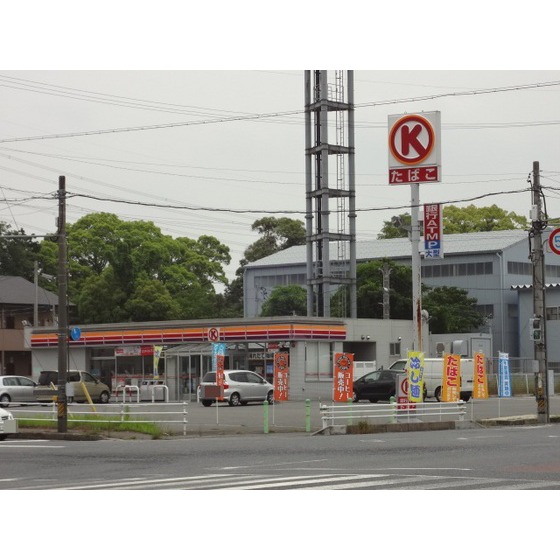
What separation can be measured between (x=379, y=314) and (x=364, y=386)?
31.9m

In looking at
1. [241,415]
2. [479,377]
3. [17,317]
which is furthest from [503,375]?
[17,317]

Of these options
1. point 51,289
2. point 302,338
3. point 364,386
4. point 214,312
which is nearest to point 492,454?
point 364,386

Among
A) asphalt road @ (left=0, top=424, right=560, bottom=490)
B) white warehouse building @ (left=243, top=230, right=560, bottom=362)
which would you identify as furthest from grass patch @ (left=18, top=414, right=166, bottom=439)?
white warehouse building @ (left=243, top=230, right=560, bottom=362)

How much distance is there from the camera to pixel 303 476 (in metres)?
16.7

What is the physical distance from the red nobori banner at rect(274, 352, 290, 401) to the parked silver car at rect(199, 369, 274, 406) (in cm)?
77

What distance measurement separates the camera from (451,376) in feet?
126

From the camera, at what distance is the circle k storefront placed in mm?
54812

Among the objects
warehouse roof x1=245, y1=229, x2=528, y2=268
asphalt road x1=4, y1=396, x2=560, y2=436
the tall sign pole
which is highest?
warehouse roof x1=245, y1=229, x2=528, y2=268

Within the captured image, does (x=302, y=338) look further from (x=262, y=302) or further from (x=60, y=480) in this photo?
(x=262, y=302)

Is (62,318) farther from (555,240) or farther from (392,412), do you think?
(555,240)

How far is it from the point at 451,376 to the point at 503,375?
44.0 ft

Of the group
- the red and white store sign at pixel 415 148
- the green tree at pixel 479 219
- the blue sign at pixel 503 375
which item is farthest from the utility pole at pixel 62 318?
the green tree at pixel 479 219

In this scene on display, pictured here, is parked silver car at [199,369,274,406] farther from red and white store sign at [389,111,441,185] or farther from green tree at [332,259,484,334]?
green tree at [332,259,484,334]

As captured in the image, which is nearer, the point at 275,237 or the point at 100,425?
the point at 100,425
